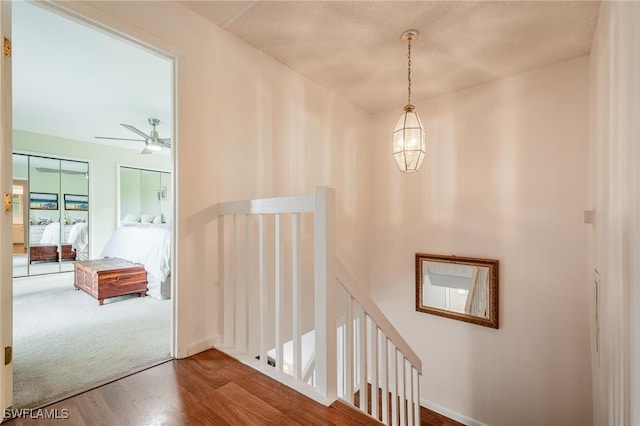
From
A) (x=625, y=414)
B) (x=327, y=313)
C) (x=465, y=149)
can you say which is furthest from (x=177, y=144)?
(x=465, y=149)

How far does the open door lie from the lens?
1.21 metres

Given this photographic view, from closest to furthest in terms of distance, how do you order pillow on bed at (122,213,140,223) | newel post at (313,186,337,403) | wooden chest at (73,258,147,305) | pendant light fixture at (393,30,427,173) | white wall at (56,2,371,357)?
1. newel post at (313,186,337,403)
2. white wall at (56,2,371,357)
3. pendant light fixture at (393,30,427,173)
4. wooden chest at (73,258,147,305)
5. pillow on bed at (122,213,140,223)

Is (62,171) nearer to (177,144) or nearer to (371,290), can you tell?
(177,144)

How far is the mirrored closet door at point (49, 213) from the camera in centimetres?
462

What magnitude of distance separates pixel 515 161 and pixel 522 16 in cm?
131

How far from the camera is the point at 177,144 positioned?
1745 mm

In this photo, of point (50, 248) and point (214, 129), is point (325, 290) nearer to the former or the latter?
point (214, 129)

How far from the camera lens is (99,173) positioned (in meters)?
5.41

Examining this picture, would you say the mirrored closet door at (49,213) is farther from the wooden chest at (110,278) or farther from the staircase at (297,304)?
the staircase at (297,304)

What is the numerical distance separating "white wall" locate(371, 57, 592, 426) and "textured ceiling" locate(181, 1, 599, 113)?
1.00 feet

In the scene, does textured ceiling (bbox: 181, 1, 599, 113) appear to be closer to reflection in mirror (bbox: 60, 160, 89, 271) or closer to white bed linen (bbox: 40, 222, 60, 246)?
reflection in mirror (bbox: 60, 160, 89, 271)

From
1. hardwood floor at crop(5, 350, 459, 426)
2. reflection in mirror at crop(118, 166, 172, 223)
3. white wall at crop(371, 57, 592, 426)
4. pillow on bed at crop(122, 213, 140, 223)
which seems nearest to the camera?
hardwood floor at crop(5, 350, 459, 426)

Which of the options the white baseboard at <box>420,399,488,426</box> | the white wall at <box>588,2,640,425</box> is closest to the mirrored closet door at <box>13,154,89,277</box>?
the white baseboard at <box>420,399,488,426</box>

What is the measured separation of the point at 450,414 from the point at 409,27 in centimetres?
371
